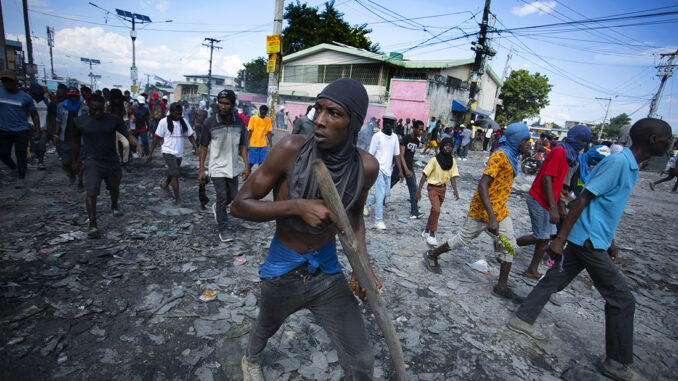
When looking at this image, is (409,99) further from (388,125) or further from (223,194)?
(223,194)

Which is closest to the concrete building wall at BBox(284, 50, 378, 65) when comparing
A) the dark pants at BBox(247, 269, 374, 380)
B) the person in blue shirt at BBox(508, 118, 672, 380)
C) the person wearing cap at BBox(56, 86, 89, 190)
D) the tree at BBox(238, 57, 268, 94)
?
the person wearing cap at BBox(56, 86, 89, 190)

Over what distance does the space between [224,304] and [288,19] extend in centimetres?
3598

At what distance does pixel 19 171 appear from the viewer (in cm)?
623

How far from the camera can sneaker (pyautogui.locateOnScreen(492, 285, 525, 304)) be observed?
12.5 feet

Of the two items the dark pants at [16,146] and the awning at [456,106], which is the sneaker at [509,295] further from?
the awning at [456,106]

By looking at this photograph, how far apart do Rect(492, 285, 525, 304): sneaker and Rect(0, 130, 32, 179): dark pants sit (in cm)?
860

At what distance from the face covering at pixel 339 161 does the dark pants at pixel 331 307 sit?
320 mm

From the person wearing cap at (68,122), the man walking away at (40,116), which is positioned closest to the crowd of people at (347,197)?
the person wearing cap at (68,122)

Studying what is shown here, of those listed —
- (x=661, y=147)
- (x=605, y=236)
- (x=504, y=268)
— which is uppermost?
(x=661, y=147)

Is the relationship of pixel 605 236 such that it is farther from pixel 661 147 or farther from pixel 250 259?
pixel 250 259

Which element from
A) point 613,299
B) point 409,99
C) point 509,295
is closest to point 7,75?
point 509,295

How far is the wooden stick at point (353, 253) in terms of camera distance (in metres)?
1.26

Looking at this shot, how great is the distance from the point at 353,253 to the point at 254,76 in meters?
66.0

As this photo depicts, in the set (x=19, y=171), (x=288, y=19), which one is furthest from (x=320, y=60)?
(x=19, y=171)
